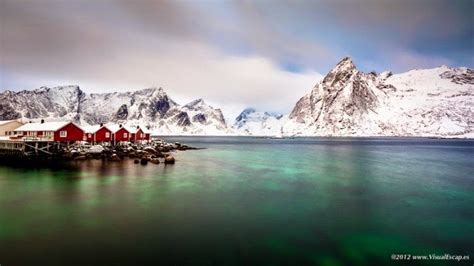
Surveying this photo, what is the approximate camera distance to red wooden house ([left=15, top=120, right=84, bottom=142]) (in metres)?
56.4

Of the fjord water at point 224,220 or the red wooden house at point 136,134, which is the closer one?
the fjord water at point 224,220

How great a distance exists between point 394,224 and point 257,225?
8.67 metres

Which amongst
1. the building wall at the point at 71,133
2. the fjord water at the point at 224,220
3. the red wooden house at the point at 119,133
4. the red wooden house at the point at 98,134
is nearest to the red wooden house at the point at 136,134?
the red wooden house at the point at 119,133

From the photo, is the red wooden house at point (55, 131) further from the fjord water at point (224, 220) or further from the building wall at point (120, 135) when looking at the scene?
the fjord water at point (224, 220)

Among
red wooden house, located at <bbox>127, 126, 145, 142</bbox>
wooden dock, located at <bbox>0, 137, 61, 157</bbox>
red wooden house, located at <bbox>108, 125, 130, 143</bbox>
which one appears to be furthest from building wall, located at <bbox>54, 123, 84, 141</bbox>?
red wooden house, located at <bbox>127, 126, 145, 142</bbox>

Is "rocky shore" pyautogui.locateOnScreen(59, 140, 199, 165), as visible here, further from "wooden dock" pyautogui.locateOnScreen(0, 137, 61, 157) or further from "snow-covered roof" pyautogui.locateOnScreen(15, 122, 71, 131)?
"snow-covered roof" pyautogui.locateOnScreen(15, 122, 71, 131)

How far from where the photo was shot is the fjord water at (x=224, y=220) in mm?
14180

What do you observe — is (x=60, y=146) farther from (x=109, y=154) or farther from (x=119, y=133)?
(x=119, y=133)

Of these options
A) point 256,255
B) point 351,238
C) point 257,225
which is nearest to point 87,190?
point 257,225

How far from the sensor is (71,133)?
5856 centimetres

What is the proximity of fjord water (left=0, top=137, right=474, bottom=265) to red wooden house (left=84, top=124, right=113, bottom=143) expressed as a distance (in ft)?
97.4

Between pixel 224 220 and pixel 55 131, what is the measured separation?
48.9m

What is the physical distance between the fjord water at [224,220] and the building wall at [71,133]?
2257 cm

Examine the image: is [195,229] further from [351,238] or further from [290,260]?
[351,238]
